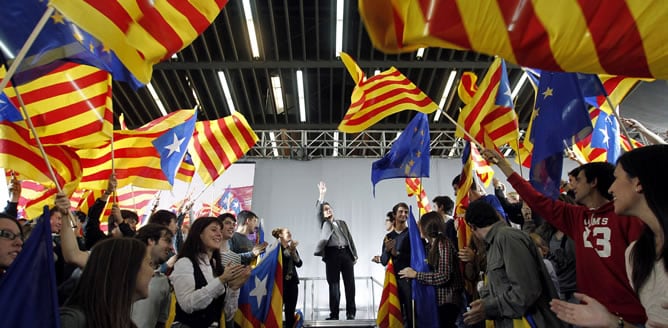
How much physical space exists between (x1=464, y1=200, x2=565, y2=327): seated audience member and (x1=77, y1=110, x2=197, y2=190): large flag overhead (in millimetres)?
2757

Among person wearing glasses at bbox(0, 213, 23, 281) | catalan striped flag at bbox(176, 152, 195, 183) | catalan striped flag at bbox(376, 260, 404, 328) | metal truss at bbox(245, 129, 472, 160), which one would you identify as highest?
metal truss at bbox(245, 129, 472, 160)

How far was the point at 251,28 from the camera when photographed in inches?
297

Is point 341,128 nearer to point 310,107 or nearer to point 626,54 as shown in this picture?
point 626,54

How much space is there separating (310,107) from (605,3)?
9.38 metres

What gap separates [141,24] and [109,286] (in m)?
1.16

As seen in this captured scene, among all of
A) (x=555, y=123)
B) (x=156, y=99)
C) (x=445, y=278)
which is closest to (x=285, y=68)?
(x=156, y=99)

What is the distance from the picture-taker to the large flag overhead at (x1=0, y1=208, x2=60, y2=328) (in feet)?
4.67

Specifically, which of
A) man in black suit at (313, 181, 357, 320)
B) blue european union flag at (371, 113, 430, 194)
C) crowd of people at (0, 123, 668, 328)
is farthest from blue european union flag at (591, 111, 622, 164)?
man in black suit at (313, 181, 357, 320)

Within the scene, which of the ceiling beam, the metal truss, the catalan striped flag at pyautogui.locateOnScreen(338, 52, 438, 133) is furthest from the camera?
the metal truss

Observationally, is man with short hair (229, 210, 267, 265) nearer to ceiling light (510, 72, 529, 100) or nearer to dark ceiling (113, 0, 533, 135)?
dark ceiling (113, 0, 533, 135)

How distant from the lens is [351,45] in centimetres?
814

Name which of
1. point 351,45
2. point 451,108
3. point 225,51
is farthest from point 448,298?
point 451,108

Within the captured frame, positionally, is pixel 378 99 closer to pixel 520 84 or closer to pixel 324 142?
pixel 520 84

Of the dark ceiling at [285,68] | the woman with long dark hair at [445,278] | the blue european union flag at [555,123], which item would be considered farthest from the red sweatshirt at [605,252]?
the dark ceiling at [285,68]
